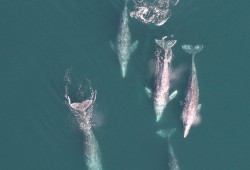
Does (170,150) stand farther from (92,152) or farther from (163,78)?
(92,152)

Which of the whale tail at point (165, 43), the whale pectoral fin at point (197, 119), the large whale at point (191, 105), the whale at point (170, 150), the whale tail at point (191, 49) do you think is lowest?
the whale at point (170, 150)

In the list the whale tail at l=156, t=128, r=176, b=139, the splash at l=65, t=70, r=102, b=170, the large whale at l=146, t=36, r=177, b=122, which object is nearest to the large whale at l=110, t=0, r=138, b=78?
the large whale at l=146, t=36, r=177, b=122

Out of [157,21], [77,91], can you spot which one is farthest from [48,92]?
[157,21]

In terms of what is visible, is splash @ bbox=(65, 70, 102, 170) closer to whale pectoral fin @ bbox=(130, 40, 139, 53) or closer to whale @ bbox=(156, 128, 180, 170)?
whale pectoral fin @ bbox=(130, 40, 139, 53)

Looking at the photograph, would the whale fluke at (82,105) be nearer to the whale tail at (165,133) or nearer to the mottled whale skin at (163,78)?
the mottled whale skin at (163,78)

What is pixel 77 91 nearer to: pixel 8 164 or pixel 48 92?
pixel 48 92

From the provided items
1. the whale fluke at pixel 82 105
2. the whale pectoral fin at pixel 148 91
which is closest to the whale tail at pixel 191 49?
the whale pectoral fin at pixel 148 91

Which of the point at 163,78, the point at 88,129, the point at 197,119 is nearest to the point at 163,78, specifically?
the point at 163,78
